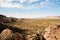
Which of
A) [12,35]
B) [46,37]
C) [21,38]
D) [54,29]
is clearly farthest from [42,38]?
[12,35]

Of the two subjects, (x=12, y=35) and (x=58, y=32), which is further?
(x=58, y=32)

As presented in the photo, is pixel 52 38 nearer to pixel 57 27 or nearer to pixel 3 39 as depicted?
pixel 57 27

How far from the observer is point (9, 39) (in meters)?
37.7

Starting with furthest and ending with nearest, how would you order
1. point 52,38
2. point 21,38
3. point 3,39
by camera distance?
point 52,38 → point 21,38 → point 3,39

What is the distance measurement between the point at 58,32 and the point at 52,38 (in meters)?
3.03

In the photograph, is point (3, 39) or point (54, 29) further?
point (54, 29)

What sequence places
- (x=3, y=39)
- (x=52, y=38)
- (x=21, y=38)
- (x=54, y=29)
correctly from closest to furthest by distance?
1. (x=3, y=39)
2. (x=21, y=38)
3. (x=52, y=38)
4. (x=54, y=29)

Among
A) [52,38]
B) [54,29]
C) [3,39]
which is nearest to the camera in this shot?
[3,39]

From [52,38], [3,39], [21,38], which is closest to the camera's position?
[3,39]

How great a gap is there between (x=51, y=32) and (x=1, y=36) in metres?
17.1

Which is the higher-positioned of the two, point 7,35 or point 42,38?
point 7,35

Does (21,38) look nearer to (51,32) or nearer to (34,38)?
Result: (34,38)

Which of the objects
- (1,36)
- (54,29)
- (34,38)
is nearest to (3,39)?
(1,36)

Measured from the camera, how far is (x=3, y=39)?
3762 cm
